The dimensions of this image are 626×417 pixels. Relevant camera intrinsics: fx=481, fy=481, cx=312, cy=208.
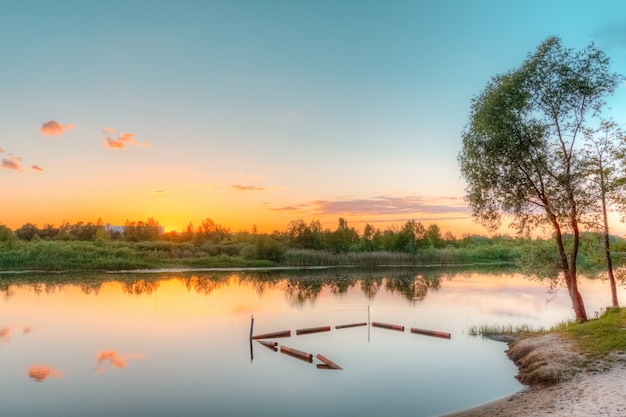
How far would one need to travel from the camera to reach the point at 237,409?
47.6 feet

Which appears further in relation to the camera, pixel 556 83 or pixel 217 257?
pixel 217 257

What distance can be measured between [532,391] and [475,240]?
417 feet

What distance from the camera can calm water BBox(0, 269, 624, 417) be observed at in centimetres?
1510

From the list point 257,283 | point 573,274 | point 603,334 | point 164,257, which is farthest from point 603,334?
point 164,257

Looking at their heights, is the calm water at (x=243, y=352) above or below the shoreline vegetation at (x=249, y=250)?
below

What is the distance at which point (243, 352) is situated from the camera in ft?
70.8

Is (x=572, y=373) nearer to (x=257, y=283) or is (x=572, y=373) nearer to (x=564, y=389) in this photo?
(x=564, y=389)

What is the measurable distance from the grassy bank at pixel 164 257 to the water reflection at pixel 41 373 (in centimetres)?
Result: 4782

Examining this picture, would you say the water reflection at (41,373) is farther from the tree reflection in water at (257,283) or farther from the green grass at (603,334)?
the tree reflection in water at (257,283)

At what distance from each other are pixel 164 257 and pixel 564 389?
221 feet

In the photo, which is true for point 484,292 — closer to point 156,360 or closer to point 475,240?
point 156,360

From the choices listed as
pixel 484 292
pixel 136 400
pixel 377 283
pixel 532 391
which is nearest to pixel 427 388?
pixel 532 391

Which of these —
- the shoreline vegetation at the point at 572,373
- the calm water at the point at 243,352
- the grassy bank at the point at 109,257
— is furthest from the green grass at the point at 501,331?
the grassy bank at the point at 109,257

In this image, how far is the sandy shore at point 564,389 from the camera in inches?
454
